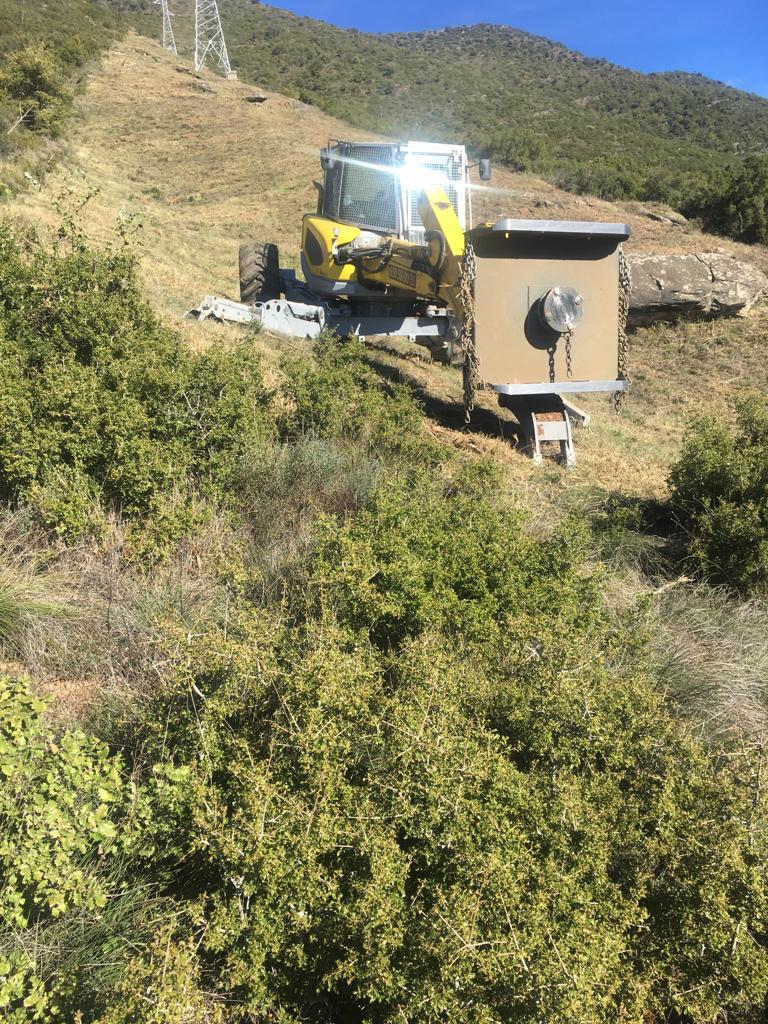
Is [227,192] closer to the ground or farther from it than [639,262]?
farther from it

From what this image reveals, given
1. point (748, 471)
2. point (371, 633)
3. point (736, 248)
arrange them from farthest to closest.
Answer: point (736, 248), point (748, 471), point (371, 633)

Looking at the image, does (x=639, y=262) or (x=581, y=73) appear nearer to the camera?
(x=639, y=262)

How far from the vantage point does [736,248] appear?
662 inches

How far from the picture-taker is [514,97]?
45906mm

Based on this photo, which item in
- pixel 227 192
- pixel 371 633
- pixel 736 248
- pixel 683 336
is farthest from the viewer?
pixel 227 192

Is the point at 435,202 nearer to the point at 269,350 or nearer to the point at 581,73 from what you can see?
the point at 269,350

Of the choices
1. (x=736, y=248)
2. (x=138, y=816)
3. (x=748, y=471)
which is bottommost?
(x=138, y=816)

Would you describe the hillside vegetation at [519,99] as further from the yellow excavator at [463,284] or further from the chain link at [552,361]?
the chain link at [552,361]

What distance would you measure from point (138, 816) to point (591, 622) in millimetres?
2270

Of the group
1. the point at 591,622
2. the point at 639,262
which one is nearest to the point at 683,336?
the point at 639,262

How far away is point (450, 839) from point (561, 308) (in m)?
5.95

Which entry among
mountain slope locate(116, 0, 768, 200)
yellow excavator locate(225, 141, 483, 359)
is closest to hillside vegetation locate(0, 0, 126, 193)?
yellow excavator locate(225, 141, 483, 359)

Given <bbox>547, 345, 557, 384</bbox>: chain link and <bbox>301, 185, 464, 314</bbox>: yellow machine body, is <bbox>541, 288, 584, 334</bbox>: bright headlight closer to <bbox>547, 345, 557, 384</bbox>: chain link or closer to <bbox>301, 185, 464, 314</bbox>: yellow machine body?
<bbox>547, 345, 557, 384</bbox>: chain link

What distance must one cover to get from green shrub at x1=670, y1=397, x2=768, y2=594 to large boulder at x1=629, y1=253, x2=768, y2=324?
874 cm
